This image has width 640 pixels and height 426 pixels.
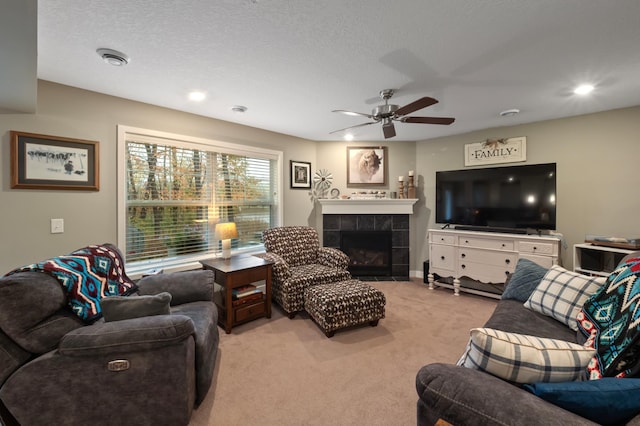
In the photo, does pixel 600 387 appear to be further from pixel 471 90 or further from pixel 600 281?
pixel 471 90

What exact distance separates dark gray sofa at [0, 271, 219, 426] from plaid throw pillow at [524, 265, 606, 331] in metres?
2.31

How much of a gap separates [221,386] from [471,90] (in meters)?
3.30

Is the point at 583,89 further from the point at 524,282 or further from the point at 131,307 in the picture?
the point at 131,307

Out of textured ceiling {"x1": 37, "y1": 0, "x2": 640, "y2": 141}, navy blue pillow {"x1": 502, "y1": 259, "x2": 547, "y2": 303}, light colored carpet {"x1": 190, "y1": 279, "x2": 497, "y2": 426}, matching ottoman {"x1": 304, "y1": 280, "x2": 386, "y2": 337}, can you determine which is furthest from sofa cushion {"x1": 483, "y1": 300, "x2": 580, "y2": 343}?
textured ceiling {"x1": 37, "y1": 0, "x2": 640, "y2": 141}

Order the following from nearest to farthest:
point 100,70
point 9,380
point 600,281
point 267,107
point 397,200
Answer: point 9,380 → point 600,281 → point 100,70 → point 267,107 → point 397,200

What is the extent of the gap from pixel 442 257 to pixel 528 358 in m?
3.12

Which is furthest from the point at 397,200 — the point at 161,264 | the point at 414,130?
the point at 161,264

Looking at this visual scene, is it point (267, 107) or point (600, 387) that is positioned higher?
point (267, 107)

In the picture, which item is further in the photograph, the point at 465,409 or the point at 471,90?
the point at 471,90

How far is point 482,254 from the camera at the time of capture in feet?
11.5

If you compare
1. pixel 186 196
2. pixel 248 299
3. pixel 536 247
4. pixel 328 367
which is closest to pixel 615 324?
pixel 328 367

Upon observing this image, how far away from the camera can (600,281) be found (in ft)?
5.45

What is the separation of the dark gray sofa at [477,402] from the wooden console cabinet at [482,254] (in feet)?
9.46

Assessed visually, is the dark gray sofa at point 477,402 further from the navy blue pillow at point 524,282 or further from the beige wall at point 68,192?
the beige wall at point 68,192
